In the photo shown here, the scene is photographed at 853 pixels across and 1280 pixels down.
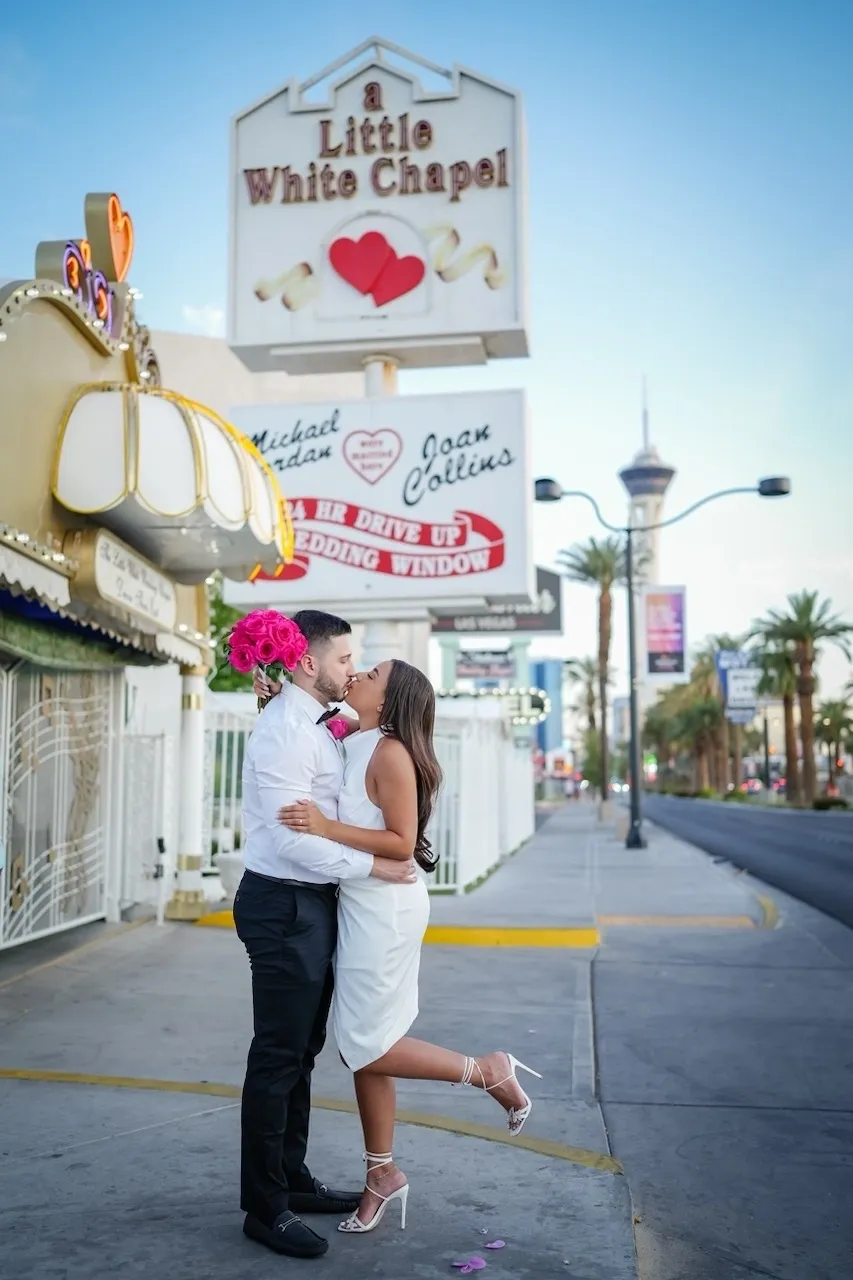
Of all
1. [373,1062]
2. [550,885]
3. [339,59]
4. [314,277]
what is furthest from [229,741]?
[373,1062]

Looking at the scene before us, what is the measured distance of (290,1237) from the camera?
360 cm

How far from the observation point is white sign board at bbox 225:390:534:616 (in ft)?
51.3

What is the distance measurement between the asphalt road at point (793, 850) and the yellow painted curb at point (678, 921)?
1270 mm

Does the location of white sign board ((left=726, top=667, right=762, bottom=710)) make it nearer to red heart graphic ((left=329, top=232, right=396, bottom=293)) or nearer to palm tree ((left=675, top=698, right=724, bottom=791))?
palm tree ((left=675, top=698, right=724, bottom=791))

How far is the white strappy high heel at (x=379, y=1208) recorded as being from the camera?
382 centimetres

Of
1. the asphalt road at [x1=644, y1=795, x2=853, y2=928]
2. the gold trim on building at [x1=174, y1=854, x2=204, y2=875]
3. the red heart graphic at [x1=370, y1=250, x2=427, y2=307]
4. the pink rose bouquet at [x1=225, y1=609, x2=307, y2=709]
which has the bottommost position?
the asphalt road at [x1=644, y1=795, x2=853, y2=928]

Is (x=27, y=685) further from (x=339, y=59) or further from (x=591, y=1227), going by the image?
(x=339, y=59)

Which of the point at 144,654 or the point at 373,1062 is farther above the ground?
the point at 144,654

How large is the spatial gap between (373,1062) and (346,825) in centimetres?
77

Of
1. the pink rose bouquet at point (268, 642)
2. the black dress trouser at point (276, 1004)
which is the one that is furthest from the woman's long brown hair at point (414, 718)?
the black dress trouser at point (276, 1004)

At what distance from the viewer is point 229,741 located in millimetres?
16344

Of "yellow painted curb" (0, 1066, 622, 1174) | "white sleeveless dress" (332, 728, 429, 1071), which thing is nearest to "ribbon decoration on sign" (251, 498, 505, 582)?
"yellow painted curb" (0, 1066, 622, 1174)

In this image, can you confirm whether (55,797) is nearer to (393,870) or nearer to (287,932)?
(287,932)

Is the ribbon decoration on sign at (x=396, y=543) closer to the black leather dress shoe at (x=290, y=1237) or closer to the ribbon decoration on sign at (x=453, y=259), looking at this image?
the ribbon decoration on sign at (x=453, y=259)
